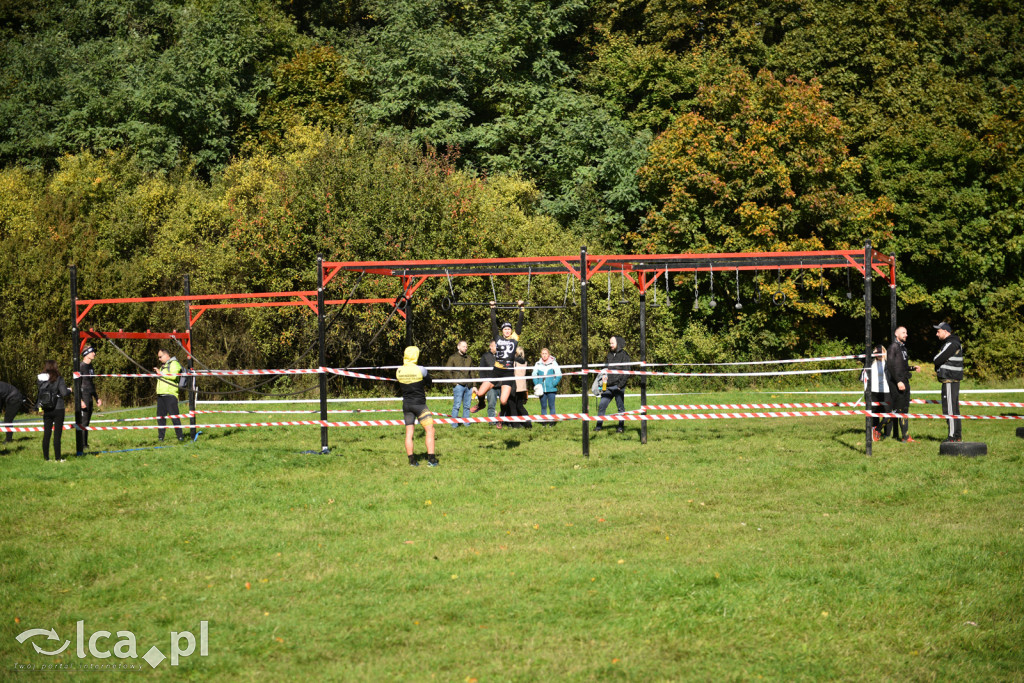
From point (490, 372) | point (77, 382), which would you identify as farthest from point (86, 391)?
point (490, 372)

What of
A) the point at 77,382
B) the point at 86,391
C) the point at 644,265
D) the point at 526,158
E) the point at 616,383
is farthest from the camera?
the point at 526,158

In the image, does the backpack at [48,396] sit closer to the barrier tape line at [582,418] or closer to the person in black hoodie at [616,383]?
the barrier tape line at [582,418]

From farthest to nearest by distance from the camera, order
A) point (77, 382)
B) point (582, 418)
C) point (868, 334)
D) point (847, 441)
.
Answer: point (77, 382), point (847, 441), point (868, 334), point (582, 418)

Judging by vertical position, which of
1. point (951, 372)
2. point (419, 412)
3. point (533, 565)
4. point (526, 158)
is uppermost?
point (526, 158)

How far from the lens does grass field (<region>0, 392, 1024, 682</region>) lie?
654 centimetres

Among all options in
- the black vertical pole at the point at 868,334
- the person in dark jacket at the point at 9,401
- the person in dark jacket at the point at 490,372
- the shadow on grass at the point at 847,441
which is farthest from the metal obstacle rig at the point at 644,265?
the person in dark jacket at the point at 9,401

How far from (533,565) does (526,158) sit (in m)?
29.6

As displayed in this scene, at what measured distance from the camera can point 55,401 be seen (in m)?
14.5

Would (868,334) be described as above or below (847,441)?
above

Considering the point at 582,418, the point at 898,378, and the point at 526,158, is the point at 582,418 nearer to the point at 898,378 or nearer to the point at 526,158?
the point at 898,378

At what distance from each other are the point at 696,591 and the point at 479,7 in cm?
3749

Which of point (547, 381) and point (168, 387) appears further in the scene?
point (547, 381)

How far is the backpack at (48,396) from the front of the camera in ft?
47.3

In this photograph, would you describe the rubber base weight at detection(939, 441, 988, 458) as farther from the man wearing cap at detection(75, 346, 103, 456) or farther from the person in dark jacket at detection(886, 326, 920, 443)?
the man wearing cap at detection(75, 346, 103, 456)
